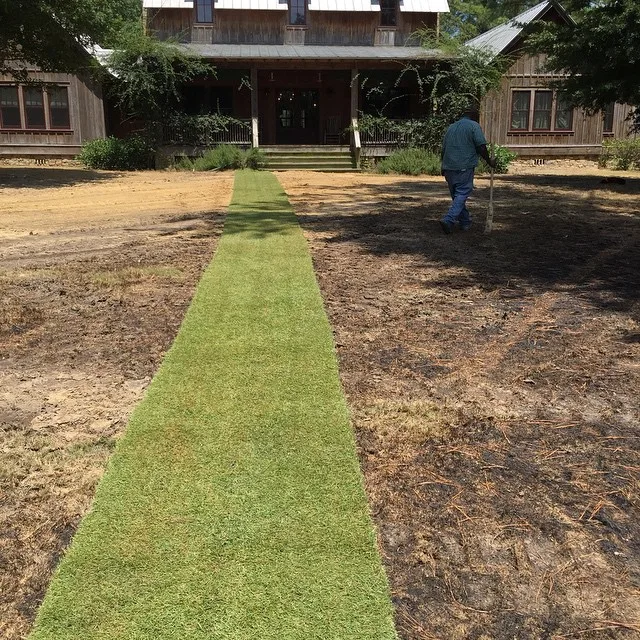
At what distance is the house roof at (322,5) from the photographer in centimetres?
2555

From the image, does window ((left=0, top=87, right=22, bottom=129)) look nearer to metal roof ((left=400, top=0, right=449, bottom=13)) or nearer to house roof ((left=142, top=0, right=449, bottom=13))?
house roof ((left=142, top=0, right=449, bottom=13))

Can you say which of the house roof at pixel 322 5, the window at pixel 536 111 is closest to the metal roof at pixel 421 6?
the house roof at pixel 322 5

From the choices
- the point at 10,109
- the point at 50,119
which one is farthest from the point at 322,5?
the point at 10,109

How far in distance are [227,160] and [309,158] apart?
3.00 meters

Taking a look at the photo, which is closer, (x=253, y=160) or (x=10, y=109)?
(x=253, y=160)

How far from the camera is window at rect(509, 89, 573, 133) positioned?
87.9ft

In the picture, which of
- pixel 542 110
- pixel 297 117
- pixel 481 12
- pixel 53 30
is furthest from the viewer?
pixel 481 12

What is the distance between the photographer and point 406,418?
3508 mm

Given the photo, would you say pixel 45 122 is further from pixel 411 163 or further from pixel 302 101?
pixel 411 163

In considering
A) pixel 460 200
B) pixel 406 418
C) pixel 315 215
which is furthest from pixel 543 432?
pixel 315 215

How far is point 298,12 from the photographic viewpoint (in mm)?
26406

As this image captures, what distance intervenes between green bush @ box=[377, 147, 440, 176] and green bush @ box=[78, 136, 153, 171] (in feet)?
26.7

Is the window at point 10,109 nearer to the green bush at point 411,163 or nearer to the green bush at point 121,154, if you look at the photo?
the green bush at point 121,154

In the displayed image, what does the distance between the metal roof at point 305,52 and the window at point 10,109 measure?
6.87 metres
